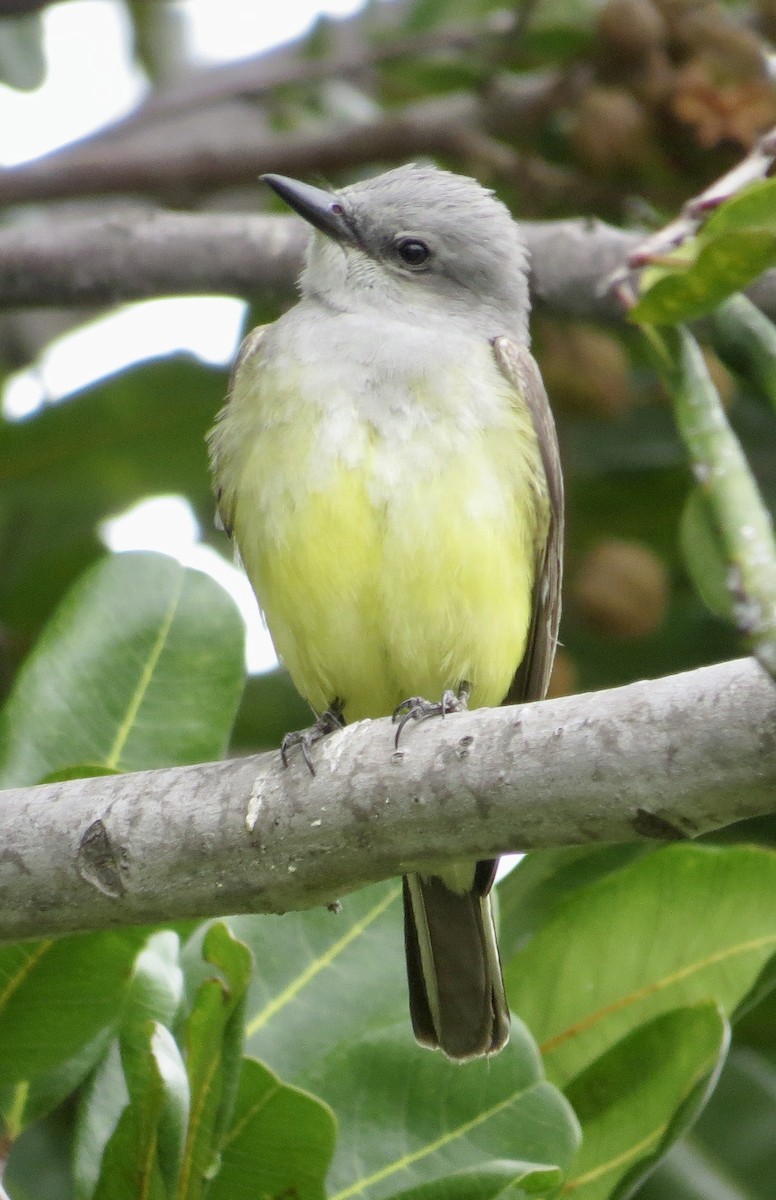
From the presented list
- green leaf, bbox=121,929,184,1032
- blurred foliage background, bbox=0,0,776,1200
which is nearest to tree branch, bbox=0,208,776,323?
blurred foliage background, bbox=0,0,776,1200

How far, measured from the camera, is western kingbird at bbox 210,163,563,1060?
11.3ft

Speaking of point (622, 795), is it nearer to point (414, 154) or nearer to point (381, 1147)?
point (381, 1147)

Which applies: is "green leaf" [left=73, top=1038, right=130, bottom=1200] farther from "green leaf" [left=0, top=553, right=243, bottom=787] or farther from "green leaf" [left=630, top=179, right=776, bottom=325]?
"green leaf" [left=630, top=179, right=776, bottom=325]

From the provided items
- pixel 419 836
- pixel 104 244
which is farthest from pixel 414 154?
pixel 419 836

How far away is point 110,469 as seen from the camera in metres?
4.81

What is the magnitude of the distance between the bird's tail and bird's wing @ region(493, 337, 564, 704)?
484mm

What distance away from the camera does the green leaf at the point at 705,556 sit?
7.17 ft

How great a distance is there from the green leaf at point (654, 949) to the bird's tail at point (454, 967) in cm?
12

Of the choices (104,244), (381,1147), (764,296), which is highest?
(104,244)

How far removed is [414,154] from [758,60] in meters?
1.04

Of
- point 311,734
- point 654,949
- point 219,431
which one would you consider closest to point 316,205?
point 219,431

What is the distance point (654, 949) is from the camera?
2.97 metres

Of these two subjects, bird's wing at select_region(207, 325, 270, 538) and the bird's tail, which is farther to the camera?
bird's wing at select_region(207, 325, 270, 538)

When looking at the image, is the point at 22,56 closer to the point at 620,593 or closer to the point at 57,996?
the point at 620,593
